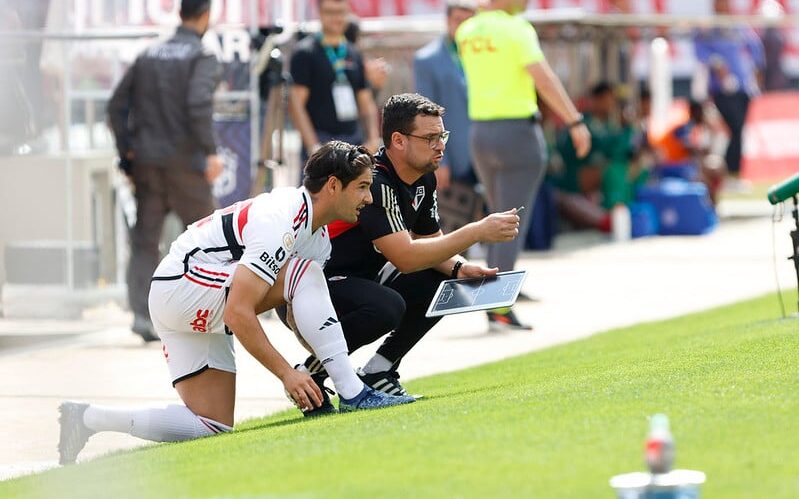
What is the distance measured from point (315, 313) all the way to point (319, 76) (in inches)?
203

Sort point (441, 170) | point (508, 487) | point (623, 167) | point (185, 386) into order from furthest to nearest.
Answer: point (623, 167) → point (441, 170) → point (185, 386) → point (508, 487)

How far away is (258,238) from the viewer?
629 cm

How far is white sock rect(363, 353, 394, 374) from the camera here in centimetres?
731

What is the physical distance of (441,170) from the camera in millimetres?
11898

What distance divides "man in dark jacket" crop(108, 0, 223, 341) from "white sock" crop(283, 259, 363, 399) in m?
3.59

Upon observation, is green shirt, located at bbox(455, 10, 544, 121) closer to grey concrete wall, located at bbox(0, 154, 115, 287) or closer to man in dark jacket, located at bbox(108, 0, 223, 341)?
man in dark jacket, located at bbox(108, 0, 223, 341)

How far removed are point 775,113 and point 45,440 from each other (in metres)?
18.2

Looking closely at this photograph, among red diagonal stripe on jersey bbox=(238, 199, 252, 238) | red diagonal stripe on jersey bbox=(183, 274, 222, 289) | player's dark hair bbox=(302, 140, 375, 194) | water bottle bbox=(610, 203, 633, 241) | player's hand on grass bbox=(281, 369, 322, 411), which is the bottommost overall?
water bottle bbox=(610, 203, 633, 241)

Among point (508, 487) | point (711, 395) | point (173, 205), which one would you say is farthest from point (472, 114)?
point (508, 487)

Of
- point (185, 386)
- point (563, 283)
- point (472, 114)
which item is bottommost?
point (563, 283)

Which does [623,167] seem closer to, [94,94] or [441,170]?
[441,170]

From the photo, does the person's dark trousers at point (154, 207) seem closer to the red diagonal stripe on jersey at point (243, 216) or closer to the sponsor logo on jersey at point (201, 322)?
the sponsor logo on jersey at point (201, 322)

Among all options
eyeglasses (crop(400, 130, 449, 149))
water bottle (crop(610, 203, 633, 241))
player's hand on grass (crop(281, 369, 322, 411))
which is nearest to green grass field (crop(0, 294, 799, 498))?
player's hand on grass (crop(281, 369, 322, 411))

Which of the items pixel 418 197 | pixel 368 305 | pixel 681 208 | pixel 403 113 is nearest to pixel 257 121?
pixel 418 197
